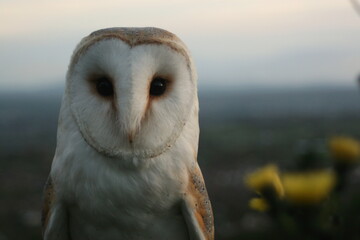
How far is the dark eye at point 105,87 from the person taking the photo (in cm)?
202

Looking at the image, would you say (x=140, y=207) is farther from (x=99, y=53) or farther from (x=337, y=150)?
(x=337, y=150)

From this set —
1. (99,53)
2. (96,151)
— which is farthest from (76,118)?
(99,53)

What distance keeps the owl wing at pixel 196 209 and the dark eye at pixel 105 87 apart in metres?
0.47

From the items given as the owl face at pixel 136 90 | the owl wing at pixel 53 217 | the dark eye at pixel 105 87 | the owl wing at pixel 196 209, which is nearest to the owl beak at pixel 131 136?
the owl face at pixel 136 90

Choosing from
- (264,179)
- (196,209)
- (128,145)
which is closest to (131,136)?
(128,145)

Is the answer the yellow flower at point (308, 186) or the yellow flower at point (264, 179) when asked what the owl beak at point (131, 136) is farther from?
the yellow flower at point (308, 186)

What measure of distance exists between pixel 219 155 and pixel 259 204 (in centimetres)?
3639

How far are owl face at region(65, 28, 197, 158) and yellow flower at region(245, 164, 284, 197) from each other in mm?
914

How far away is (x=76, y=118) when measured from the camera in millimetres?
2133

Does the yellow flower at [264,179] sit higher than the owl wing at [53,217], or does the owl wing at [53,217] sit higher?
the yellow flower at [264,179]

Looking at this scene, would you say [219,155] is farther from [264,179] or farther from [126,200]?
[264,179]

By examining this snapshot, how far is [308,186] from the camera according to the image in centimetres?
75

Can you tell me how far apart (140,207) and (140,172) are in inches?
5.4

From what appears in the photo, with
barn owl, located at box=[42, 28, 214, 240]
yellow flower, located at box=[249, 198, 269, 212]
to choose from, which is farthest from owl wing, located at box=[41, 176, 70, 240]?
yellow flower, located at box=[249, 198, 269, 212]
